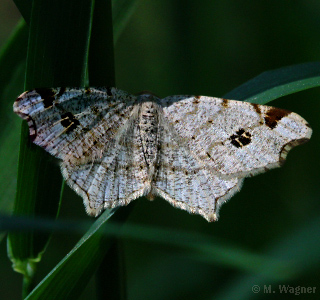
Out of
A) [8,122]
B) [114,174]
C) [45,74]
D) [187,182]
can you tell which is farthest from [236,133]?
[8,122]

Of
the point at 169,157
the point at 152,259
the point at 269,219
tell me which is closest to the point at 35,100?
the point at 169,157

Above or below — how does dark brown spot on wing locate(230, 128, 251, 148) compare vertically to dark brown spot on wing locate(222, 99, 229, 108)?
below

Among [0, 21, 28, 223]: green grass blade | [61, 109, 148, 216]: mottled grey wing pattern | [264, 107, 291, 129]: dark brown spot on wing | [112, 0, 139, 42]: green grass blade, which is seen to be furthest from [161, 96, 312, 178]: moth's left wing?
[0, 21, 28, 223]: green grass blade

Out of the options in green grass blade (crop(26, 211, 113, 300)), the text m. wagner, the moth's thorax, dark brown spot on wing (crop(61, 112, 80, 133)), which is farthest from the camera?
the text m. wagner

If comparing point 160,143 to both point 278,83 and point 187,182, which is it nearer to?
point 187,182

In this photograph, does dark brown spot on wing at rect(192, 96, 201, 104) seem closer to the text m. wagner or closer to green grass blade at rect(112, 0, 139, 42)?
green grass blade at rect(112, 0, 139, 42)

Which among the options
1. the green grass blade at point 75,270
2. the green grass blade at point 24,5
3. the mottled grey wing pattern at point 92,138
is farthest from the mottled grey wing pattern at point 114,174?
the green grass blade at point 24,5

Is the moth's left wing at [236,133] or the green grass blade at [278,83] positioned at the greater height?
the green grass blade at [278,83]

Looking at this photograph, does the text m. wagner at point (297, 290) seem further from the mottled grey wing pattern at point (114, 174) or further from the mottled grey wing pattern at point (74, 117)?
the mottled grey wing pattern at point (74, 117)
